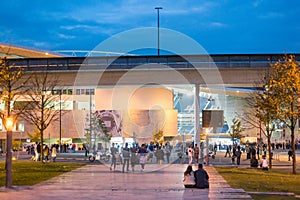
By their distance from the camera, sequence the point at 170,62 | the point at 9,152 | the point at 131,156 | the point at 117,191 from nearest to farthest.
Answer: the point at 117,191, the point at 9,152, the point at 131,156, the point at 170,62

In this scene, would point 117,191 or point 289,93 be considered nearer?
point 117,191

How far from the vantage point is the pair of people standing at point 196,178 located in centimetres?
1803

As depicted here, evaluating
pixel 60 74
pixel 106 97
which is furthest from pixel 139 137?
pixel 60 74

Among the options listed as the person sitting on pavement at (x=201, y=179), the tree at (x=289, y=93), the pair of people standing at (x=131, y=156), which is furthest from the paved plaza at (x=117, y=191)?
the pair of people standing at (x=131, y=156)

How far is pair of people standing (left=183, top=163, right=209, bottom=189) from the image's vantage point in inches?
710

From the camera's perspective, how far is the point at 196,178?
18.2m

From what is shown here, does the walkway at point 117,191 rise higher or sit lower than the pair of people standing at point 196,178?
lower

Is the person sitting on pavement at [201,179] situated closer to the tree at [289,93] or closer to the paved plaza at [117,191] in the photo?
the paved plaza at [117,191]

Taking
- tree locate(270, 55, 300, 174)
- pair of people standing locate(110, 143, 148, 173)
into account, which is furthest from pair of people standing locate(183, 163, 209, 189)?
pair of people standing locate(110, 143, 148, 173)

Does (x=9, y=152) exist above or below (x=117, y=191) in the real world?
above

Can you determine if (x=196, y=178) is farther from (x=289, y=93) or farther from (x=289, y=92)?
(x=289, y=92)

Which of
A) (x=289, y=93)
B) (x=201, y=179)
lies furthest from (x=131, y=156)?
(x=201, y=179)

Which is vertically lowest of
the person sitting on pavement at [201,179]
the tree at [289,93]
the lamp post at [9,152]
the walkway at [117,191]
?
the walkway at [117,191]

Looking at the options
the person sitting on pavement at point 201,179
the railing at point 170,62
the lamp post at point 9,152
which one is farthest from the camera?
the railing at point 170,62
